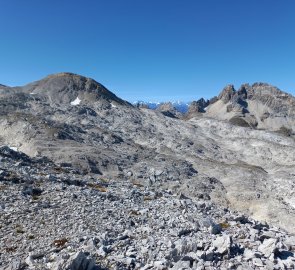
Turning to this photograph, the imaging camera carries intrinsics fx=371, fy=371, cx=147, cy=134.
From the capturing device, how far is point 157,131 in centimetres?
12019

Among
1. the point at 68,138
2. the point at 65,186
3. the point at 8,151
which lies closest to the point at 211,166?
the point at 68,138

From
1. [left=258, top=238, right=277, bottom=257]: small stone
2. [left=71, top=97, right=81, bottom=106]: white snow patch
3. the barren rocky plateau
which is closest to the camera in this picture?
the barren rocky plateau

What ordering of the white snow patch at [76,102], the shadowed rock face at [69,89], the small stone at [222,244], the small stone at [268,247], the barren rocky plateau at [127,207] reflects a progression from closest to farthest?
the barren rocky plateau at [127,207]
the small stone at [222,244]
the small stone at [268,247]
the white snow patch at [76,102]
the shadowed rock face at [69,89]

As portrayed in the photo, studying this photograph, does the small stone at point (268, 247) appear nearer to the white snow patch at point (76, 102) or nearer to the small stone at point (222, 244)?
the small stone at point (222, 244)

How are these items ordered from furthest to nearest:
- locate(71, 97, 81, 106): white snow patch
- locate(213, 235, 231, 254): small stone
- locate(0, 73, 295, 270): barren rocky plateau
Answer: locate(71, 97, 81, 106): white snow patch, locate(213, 235, 231, 254): small stone, locate(0, 73, 295, 270): barren rocky plateau

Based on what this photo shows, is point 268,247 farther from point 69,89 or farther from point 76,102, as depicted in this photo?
point 69,89

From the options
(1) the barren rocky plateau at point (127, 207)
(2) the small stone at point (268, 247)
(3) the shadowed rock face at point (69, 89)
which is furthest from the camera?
(3) the shadowed rock face at point (69, 89)

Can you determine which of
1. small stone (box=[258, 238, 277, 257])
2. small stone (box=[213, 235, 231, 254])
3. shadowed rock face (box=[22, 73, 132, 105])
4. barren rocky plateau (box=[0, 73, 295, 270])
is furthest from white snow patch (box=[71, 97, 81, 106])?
small stone (box=[258, 238, 277, 257])

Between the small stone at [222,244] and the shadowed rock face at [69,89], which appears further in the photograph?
the shadowed rock face at [69,89]

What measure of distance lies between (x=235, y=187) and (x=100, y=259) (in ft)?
186

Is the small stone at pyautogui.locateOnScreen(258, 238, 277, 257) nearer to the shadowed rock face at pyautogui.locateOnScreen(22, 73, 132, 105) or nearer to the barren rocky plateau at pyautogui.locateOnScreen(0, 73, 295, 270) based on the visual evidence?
the barren rocky plateau at pyautogui.locateOnScreen(0, 73, 295, 270)

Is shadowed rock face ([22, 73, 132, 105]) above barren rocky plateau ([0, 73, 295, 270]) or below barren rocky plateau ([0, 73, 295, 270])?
above

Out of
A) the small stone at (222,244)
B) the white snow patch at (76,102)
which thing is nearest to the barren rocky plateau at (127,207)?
the small stone at (222,244)

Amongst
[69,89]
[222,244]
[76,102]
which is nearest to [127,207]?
[222,244]
